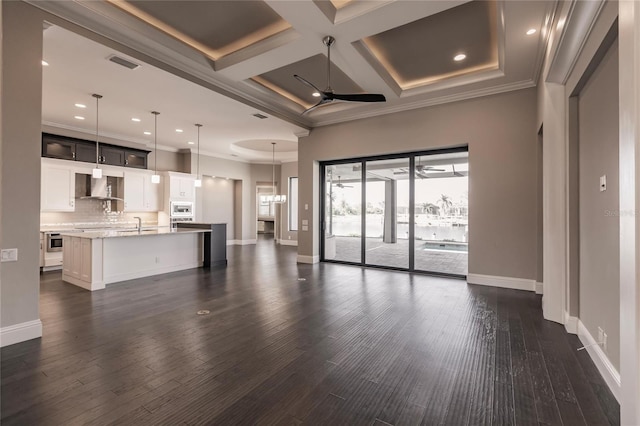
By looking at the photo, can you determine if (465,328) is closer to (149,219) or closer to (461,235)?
(461,235)

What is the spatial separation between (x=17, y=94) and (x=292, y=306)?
3756mm

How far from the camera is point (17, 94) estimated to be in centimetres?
304

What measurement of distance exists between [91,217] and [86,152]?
1.68 metres

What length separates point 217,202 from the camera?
1140cm

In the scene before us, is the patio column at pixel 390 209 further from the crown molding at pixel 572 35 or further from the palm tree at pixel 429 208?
the crown molding at pixel 572 35

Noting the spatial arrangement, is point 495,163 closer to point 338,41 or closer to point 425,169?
point 425,169

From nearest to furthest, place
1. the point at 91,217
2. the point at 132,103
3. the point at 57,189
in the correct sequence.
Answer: the point at 132,103, the point at 57,189, the point at 91,217

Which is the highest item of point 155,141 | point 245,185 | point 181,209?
point 155,141

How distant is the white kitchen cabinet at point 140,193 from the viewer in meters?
8.39

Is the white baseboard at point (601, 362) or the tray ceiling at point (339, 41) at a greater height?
the tray ceiling at point (339, 41)

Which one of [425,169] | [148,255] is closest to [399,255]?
[425,169]

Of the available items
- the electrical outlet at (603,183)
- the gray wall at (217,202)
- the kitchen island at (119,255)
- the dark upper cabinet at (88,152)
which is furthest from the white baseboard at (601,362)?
the gray wall at (217,202)

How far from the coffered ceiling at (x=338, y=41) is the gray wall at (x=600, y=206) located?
1123 mm

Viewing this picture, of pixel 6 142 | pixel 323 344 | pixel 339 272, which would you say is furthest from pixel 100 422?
pixel 339 272
